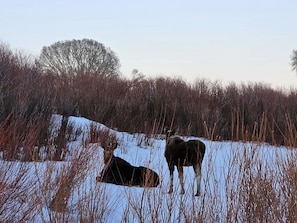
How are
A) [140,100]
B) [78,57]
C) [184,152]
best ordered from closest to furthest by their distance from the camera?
[184,152], [140,100], [78,57]

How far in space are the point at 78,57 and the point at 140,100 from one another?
59.8 ft

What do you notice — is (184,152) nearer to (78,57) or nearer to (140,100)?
(140,100)

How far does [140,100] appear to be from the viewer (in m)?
15.7

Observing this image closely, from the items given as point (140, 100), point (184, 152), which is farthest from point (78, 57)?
point (184, 152)

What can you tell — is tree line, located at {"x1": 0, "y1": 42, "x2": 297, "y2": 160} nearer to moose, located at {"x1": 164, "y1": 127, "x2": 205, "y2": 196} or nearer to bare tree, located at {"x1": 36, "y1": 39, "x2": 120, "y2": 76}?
moose, located at {"x1": 164, "y1": 127, "x2": 205, "y2": 196}

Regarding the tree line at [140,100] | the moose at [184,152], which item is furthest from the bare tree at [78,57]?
the moose at [184,152]

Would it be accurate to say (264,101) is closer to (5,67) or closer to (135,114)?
(135,114)

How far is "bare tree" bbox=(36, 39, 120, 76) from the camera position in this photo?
32.3 m

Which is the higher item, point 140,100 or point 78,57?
point 78,57

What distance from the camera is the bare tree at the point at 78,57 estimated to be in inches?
1273

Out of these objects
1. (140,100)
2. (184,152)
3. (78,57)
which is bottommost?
(184,152)

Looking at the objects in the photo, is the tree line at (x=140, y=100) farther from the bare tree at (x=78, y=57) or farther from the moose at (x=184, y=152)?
the bare tree at (x=78, y=57)

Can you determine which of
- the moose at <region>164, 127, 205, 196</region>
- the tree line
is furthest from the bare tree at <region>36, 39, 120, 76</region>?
the moose at <region>164, 127, 205, 196</region>

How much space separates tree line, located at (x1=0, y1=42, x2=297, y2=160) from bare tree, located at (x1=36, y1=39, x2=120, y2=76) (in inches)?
573
